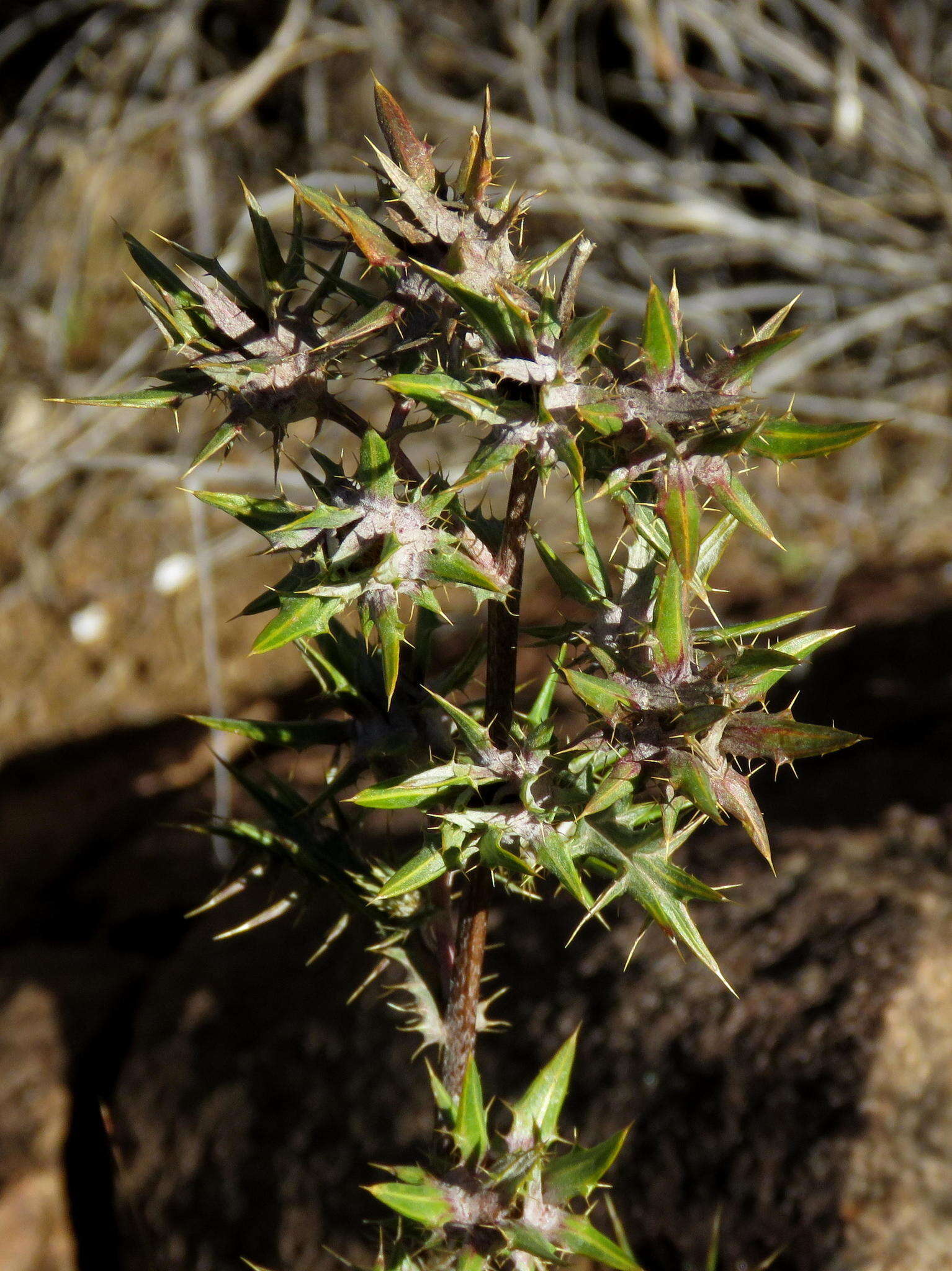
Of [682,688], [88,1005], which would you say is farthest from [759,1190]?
[88,1005]

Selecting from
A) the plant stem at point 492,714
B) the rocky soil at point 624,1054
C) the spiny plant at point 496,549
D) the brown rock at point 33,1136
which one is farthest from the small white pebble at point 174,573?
the plant stem at point 492,714

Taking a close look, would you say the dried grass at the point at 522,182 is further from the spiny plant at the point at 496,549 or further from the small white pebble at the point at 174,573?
the spiny plant at the point at 496,549

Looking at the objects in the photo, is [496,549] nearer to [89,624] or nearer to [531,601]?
[531,601]

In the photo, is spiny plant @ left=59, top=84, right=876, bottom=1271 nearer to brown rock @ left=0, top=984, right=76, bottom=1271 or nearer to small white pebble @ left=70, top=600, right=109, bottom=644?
brown rock @ left=0, top=984, right=76, bottom=1271

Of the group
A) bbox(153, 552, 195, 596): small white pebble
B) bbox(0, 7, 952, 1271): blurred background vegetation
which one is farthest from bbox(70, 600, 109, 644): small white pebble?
bbox(153, 552, 195, 596): small white pebble

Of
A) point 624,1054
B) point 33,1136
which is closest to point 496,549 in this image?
point 624,1054

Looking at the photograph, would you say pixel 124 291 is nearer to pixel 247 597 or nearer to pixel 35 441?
pixel 35 441

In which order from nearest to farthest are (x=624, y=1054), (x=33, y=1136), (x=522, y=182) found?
(x=624, y=1054) → (x=33, y=1136) → (x=522, y=182)
